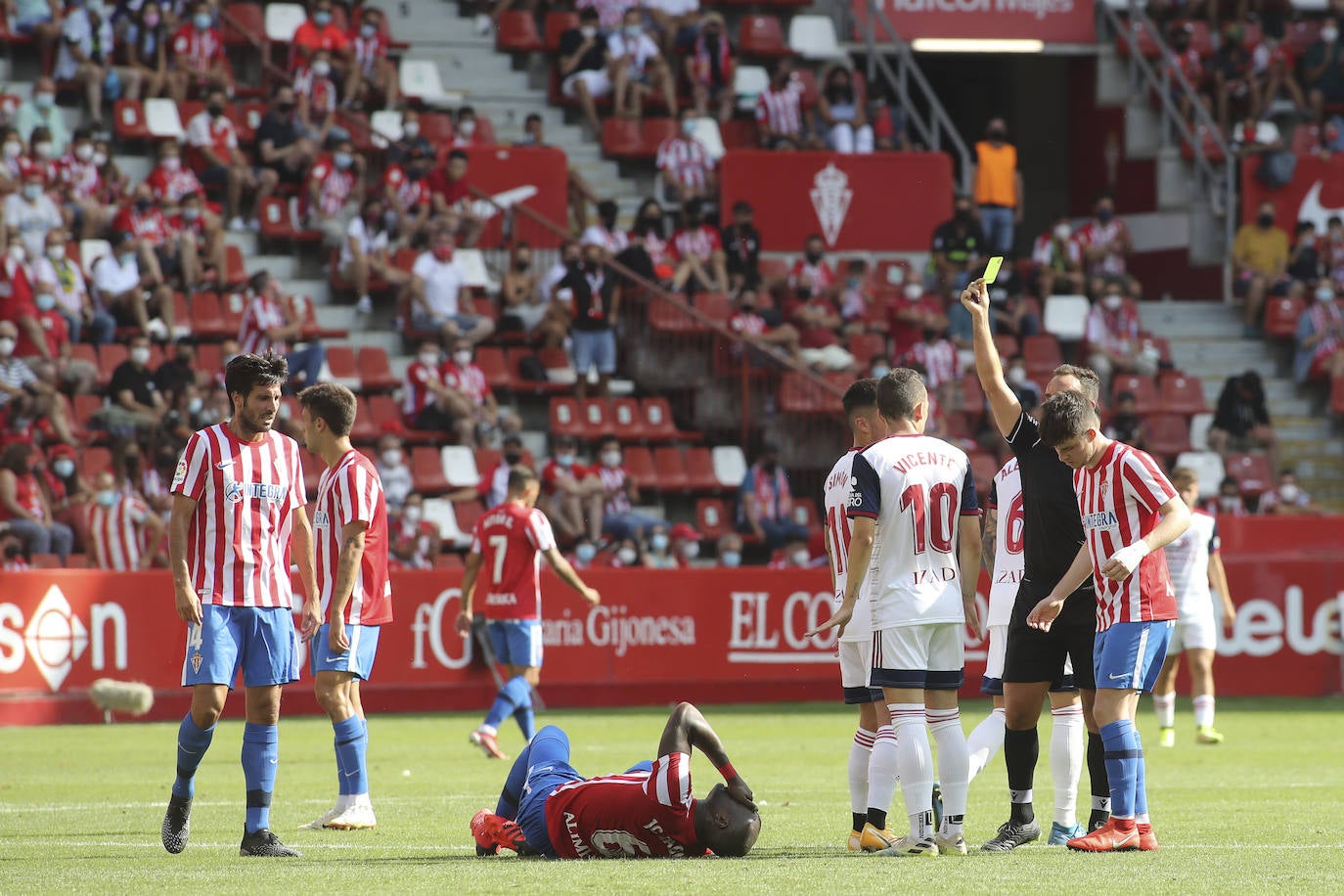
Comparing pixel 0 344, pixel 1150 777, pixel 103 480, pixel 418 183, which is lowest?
pixel 1150 777

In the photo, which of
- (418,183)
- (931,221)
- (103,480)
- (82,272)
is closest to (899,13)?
(931,221)

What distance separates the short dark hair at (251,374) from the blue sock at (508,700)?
5460 millimetres

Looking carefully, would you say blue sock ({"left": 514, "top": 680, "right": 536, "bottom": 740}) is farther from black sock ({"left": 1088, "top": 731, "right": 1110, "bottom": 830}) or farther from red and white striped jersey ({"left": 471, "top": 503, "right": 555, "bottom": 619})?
black sock ({"left": 1088, "top": 731, "right": 1110, "bottom": 830})

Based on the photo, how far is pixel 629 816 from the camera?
333 inches

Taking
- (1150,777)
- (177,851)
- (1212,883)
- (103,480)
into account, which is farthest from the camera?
(103,480)

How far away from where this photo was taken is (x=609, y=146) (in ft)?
91.8

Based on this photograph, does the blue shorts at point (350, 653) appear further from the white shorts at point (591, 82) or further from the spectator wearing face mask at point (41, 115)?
the white shorts at point (591, 82)

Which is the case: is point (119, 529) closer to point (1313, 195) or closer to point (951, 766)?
point (951, 766)

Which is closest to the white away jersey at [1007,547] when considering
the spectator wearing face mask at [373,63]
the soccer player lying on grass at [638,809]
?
the soccer player lying on grass at [638,809]

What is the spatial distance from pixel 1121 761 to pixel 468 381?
593 inches

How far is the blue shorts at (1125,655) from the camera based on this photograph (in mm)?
8750

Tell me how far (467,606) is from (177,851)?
5.77 m

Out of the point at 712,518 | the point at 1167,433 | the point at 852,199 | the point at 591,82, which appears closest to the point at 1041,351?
the point at 1167,433

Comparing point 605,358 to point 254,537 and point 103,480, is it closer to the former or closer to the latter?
point 103,480
